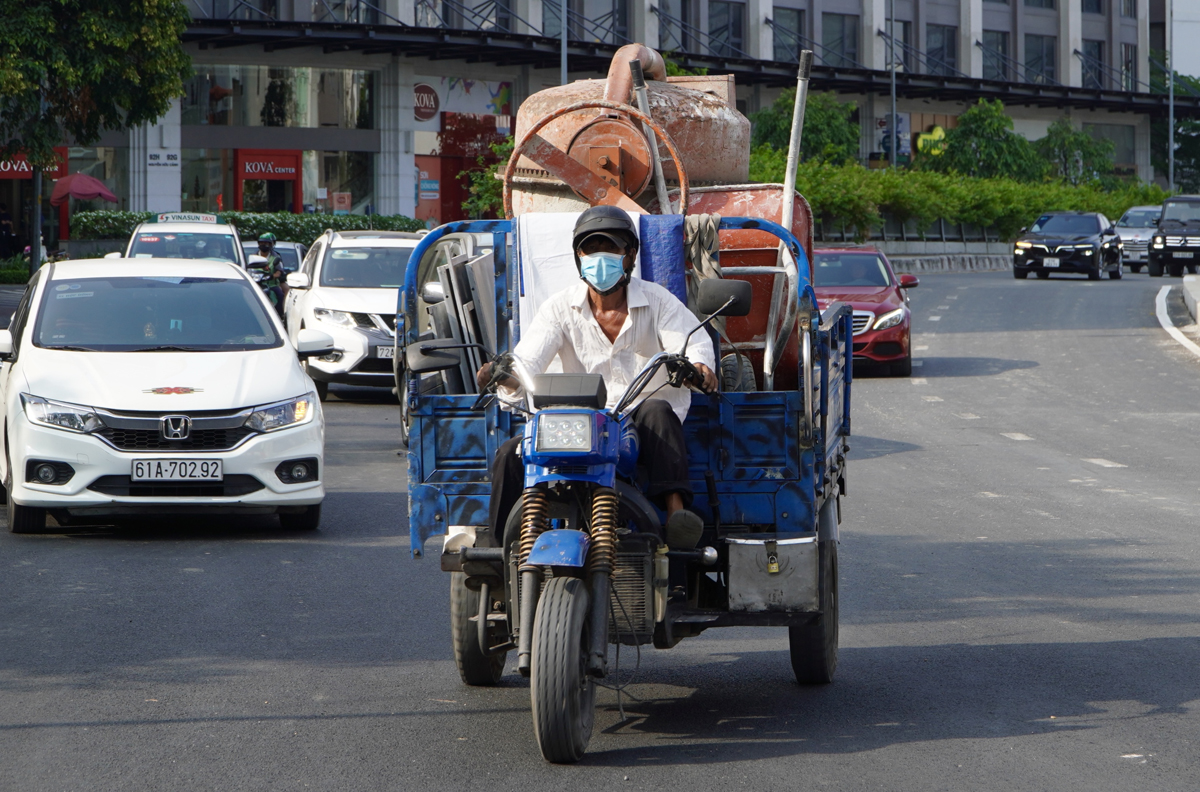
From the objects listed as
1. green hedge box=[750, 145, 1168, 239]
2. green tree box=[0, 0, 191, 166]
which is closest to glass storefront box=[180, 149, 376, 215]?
green hedge box=[750, 145, 1168, 239]

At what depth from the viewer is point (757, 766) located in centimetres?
523

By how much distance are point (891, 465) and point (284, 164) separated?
3680 cm

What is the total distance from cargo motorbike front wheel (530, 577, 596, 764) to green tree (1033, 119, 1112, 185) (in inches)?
2644

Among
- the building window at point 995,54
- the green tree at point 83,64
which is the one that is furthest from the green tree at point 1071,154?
the green tree at point 83,64

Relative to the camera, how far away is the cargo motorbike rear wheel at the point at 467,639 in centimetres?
618

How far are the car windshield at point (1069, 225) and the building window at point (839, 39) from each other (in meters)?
24.2

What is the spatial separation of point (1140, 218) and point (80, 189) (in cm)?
3066

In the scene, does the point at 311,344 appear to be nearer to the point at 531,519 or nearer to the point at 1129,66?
the point at 531,519

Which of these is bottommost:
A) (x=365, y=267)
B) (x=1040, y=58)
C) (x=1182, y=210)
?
(x=365, y=267)

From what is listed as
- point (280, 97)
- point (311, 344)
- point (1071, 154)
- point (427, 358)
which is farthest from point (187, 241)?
point (1071, 154)

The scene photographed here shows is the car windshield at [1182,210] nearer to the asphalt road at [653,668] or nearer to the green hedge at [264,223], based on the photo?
the green hedge at [264,223]

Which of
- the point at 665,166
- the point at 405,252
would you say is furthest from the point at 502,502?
the point at 405,252

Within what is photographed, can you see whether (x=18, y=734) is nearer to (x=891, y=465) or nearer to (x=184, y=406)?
(x=184, y=406)

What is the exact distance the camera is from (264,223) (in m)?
44.9
